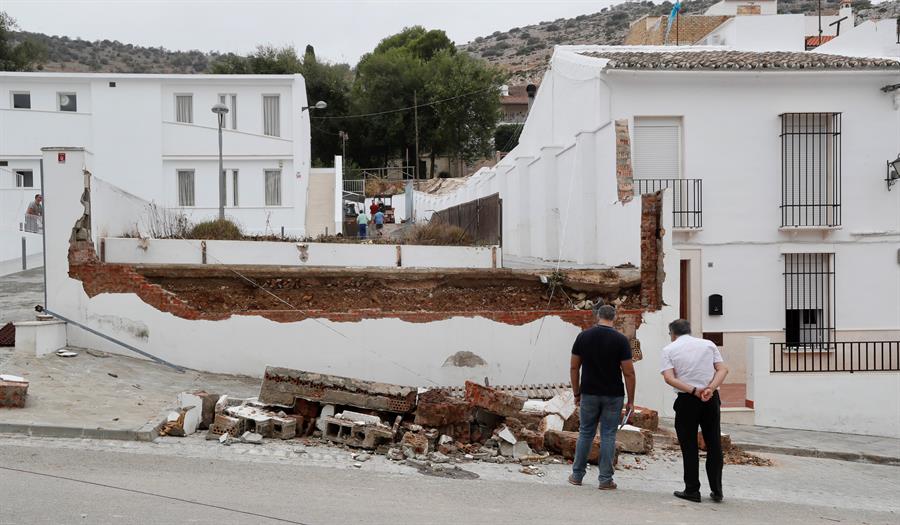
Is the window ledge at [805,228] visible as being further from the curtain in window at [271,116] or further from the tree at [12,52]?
the tree at [12,52]

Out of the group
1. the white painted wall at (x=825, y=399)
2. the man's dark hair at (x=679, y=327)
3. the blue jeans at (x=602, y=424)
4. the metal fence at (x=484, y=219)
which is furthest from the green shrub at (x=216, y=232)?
the man's dark hair at (x=679, y=327)

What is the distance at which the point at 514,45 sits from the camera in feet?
357

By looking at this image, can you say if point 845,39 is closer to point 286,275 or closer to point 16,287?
point 286,275

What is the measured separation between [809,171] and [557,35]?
300 ft

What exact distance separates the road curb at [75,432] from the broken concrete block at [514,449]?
386 cm

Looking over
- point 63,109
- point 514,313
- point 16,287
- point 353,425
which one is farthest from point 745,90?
point 63,109

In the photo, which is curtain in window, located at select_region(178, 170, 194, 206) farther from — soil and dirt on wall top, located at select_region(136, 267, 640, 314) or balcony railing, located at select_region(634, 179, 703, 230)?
balcony railing, located at select_region(634, 179, 703, 230)

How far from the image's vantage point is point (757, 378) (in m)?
14.1

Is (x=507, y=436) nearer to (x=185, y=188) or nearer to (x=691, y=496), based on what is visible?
(x=691, y=496)

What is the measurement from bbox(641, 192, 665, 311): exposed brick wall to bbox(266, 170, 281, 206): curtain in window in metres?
19.1

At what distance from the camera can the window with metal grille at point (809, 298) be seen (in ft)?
58.9

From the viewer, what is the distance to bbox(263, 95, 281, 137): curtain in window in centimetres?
3086

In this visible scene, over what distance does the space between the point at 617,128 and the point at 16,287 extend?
13.5 meters

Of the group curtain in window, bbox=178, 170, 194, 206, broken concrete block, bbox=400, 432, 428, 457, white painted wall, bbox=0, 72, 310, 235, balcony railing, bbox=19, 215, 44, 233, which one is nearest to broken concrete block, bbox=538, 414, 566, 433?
broken concrete block, bbox=400, 432, 428, 457
